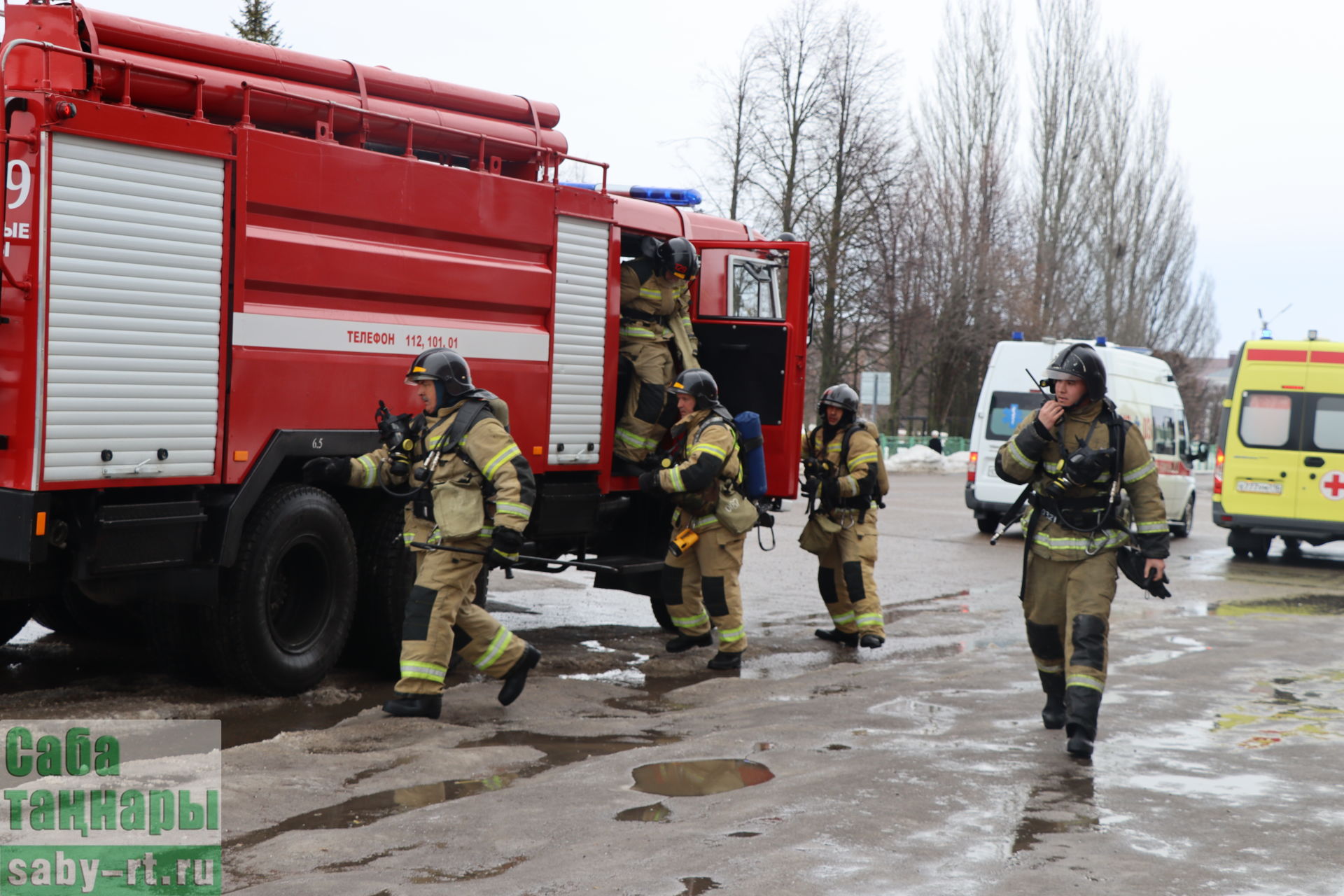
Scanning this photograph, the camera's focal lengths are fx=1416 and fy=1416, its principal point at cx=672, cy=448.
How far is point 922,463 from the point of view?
3550 cm

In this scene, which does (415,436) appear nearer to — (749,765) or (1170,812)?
(749,765)

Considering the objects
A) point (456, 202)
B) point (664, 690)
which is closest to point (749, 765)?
point (664, 690)

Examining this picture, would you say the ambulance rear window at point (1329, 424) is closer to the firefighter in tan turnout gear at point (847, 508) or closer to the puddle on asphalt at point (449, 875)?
the firefighter in tan turnout gear at point (847, 508)

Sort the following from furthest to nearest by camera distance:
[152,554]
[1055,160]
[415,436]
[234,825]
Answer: [1055,160]
[415,436]
[152,554]
[234,825]

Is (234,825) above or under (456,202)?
under

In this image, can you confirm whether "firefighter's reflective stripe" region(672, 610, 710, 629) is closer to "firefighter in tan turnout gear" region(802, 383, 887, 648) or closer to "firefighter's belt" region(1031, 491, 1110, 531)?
"firefighter in tan turnout gear" region(802, 383, 887, 648)

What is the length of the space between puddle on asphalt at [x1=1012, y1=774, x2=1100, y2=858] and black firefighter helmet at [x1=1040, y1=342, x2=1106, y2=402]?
1801 mm

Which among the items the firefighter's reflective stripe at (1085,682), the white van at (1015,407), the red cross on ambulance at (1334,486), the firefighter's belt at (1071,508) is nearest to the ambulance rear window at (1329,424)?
the red cross on ambulance at (1334,486)

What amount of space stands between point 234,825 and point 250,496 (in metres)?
2.06

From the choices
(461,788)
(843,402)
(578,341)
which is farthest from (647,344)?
(461,788)

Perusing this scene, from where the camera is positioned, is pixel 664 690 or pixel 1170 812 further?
pixel 664 690

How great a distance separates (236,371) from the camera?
21.6 ft

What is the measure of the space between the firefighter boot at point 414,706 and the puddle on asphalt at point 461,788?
14.3 inches

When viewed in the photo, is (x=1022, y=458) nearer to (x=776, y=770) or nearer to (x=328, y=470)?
(x=776, y=770)
